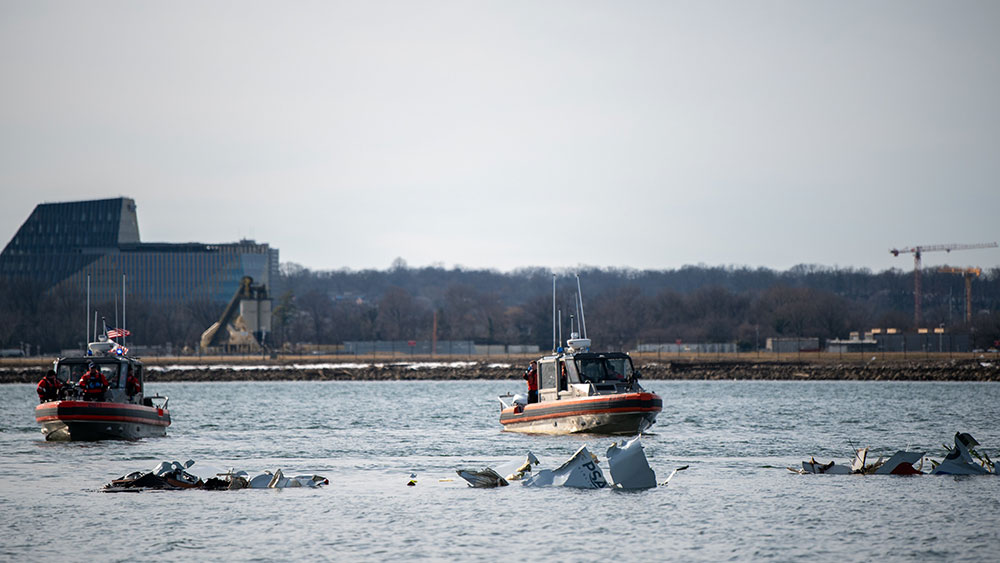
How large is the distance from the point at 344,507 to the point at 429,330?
545 feet

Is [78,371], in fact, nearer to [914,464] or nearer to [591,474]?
[591,474]

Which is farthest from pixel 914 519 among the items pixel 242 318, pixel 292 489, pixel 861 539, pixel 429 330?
pixel 429 330

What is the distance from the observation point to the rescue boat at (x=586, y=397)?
127 ft

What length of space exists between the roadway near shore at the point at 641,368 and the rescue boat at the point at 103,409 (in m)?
76.6

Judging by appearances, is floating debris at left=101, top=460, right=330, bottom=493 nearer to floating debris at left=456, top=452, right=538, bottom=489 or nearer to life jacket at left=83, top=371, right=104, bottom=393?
floating debris at left=456, top=452, right=538, bottom=489

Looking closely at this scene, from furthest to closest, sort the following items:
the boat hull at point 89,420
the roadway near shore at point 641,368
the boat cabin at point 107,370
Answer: the roadway near shore at point 641,368 → the boat cabin at point 107,370 → the boat hull at point 89,420

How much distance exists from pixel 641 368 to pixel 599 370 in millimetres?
77341

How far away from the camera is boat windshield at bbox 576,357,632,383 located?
41406 millimetres

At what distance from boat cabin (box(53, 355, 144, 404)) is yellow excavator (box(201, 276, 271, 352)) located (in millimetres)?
117894

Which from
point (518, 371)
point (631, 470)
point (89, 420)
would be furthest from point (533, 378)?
point (518, 371)

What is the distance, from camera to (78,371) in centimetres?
4238

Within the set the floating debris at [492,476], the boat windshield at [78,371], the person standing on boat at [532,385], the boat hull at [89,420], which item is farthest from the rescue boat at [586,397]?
the boat windshield at [78,371]

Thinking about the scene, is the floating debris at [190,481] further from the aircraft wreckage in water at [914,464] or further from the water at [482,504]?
the aircraft wreckage in water at [914,464]

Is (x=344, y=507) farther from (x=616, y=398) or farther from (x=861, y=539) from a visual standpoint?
(x=616, y=398)
